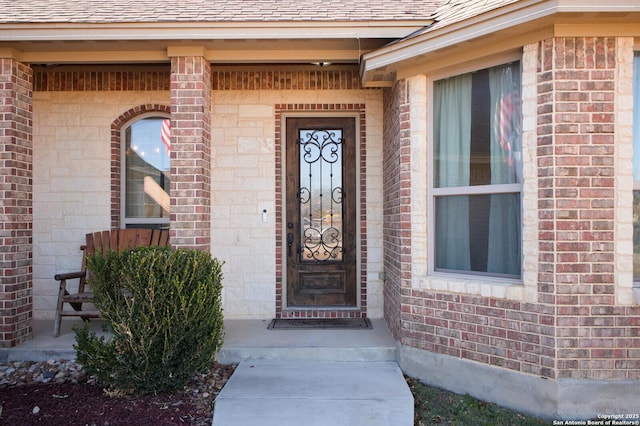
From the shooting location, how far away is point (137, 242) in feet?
18.0

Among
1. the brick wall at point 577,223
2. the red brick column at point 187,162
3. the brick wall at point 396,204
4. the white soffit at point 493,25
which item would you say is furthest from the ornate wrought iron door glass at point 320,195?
the brick wall at point 577,223

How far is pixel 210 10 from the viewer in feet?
15.4

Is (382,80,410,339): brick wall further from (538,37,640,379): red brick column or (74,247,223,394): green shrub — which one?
(74,247,223,394): green shrub

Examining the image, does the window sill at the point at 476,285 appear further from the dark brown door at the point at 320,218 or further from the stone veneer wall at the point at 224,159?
the dark brown door at the point at 320,218

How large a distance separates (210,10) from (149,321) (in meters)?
3.19

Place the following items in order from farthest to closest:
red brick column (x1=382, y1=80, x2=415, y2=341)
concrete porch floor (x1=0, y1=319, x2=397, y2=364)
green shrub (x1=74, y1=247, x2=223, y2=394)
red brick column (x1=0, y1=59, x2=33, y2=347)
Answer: red brick column (x1=0, y1=59, x2=33, y2=347) < concrete porch floor (x1=0, y1=319, x2=397, y2=364) < red brick column (x1=382, y1=80, x2=415, y2=341) < green shrub (x1=74, y1=247, x2=223, y2=394)

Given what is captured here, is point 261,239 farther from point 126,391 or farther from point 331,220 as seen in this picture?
point 126,391

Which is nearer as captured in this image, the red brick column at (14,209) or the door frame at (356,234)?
the red brick column at (14,209)

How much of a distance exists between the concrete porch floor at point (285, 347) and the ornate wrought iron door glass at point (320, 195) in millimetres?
1196

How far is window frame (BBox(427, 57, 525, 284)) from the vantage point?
3.74m

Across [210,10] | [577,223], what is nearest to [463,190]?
[577,223]

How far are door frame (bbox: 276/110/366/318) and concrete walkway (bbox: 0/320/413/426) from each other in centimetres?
39

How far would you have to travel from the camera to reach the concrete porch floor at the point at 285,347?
4.46 metres

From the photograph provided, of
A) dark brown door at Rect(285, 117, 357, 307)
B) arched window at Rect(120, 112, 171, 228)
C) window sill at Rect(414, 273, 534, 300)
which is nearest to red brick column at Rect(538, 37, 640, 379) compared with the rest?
window sill at Rect(414, 273, 534, 300)
